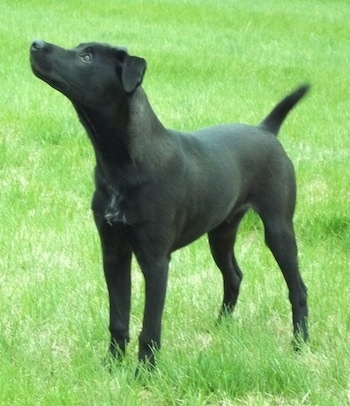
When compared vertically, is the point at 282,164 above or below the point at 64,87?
below

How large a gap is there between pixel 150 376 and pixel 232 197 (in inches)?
36.9

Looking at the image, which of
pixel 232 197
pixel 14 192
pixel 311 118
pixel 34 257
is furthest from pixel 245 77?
pixel 232 197

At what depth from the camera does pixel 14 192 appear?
678 centimetres

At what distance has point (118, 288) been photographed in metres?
4.16

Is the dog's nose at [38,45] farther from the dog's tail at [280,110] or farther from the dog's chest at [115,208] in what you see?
the dog's tail at [280,110]

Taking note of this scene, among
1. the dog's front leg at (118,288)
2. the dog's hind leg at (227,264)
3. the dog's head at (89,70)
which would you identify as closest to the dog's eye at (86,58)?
the dog's head at (89,70)

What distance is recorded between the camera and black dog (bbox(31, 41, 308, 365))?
12.3 ft

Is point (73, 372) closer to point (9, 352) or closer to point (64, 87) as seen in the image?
point (9, 352)

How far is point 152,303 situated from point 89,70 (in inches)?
39.7

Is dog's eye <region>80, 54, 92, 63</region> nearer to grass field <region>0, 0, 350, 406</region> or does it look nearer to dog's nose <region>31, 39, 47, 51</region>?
dog's nose <region>31, 39, 47, 51</region>

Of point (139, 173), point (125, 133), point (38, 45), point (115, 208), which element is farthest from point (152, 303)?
point (38, 45)

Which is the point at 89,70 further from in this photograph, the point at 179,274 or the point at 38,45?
the point at 179,274

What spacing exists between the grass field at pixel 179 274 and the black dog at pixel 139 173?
0.28 metres

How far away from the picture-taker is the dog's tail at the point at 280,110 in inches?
190
